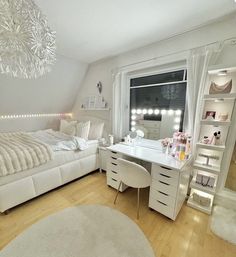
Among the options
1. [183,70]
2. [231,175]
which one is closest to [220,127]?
[231,175]

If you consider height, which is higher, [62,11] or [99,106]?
[62,11]

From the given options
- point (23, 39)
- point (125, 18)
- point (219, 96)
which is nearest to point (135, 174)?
point (219, 96)

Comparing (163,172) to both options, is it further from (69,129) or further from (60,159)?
(69,129)

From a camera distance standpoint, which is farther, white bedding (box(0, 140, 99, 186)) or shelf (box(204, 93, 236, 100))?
white bedding (box(0, 140, 99, 186))

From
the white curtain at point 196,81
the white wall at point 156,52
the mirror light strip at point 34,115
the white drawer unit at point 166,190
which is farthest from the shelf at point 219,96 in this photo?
the mirror light strip at point 34,115

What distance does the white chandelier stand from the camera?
100cm

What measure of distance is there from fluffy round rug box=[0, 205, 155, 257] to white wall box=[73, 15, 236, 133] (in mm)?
1899

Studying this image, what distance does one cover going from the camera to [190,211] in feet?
5.99

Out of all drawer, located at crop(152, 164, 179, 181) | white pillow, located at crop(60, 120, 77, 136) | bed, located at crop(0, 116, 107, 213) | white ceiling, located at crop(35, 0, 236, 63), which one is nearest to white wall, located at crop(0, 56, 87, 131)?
white pillow, located at crop(60, 120, 77, 136)

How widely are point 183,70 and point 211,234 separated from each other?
2086mm

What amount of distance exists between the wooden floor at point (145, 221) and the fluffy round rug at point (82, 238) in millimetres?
110

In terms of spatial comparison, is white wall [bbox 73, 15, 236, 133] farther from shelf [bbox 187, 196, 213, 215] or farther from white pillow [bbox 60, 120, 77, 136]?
shelf [bbox 187, 196, 213, 215]

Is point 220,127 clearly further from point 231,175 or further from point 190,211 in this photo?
point 190,211

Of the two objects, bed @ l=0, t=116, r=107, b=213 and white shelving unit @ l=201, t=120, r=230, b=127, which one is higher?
white shelving unit @ l=201, t=120, r=230, b=127
